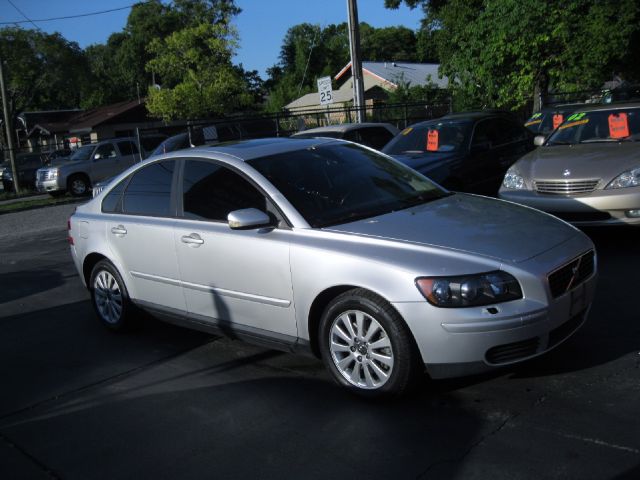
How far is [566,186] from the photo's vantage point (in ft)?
23.5

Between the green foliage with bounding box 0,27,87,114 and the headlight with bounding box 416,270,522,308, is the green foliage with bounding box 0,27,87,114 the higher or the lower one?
the higher one

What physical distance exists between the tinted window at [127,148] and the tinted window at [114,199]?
17309 millimetres

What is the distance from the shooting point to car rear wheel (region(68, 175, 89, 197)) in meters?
21.4

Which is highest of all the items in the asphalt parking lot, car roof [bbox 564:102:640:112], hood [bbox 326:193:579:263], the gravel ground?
car roof [bbox 564:102:640:112]

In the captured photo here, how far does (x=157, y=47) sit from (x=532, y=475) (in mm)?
40473

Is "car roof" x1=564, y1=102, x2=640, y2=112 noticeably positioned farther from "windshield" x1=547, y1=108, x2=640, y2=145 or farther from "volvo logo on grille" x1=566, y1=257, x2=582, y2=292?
"volvo logo on grille" x1=566, y1=257, x2=582, y2=292

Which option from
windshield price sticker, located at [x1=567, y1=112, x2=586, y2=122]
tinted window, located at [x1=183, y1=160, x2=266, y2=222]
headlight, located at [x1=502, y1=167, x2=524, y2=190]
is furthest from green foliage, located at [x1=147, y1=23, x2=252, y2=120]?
tinted window, located at [x1=183, y1=160, x2=266, y2=222]

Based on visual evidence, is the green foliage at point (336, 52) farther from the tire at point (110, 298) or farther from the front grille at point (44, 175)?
the tire at point (110, 298)

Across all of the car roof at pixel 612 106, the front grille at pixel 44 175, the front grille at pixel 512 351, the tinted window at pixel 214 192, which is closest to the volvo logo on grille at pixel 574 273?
the front grille at pixel 512 351

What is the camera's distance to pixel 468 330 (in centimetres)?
360

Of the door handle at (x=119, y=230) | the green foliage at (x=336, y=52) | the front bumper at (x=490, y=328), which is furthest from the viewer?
the green foliage at (x=336, y=52)

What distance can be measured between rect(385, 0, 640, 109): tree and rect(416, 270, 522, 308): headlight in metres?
15.6

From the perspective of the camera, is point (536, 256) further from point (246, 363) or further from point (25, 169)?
point (25, 169)

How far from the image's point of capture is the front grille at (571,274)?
383cm
